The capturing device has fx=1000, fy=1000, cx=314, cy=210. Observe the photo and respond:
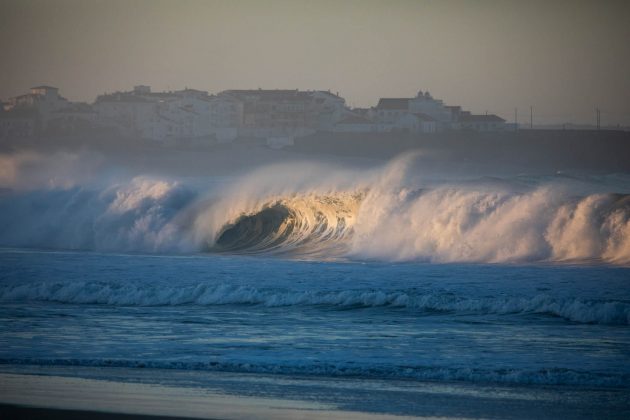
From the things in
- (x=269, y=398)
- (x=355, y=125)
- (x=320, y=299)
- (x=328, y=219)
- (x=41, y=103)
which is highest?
(x=41, y=103)

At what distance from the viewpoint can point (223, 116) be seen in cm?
11231

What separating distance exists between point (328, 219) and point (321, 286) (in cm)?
969

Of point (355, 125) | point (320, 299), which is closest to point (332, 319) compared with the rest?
point (320, 299)

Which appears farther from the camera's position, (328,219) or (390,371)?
(328,219)

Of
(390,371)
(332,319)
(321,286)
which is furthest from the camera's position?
(321,286)

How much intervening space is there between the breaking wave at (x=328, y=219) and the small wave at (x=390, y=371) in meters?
10.0

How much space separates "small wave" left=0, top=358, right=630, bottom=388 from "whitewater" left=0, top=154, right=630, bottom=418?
0.02 m

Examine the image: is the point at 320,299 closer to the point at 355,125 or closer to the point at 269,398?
the point at 269,398

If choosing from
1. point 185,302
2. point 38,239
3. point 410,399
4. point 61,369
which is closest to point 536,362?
point 410,399

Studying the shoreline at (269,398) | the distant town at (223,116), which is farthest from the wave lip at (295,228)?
the distant town at (223,116)

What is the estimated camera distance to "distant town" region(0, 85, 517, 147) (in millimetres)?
108062

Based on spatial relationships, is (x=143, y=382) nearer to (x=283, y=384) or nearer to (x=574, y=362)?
(x=283, y=384)

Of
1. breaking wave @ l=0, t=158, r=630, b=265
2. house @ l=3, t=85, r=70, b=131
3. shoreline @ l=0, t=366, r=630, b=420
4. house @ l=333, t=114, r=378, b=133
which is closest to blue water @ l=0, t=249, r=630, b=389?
shoreline @ l=0, t=366, r=630, b=420

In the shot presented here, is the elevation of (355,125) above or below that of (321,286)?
above
